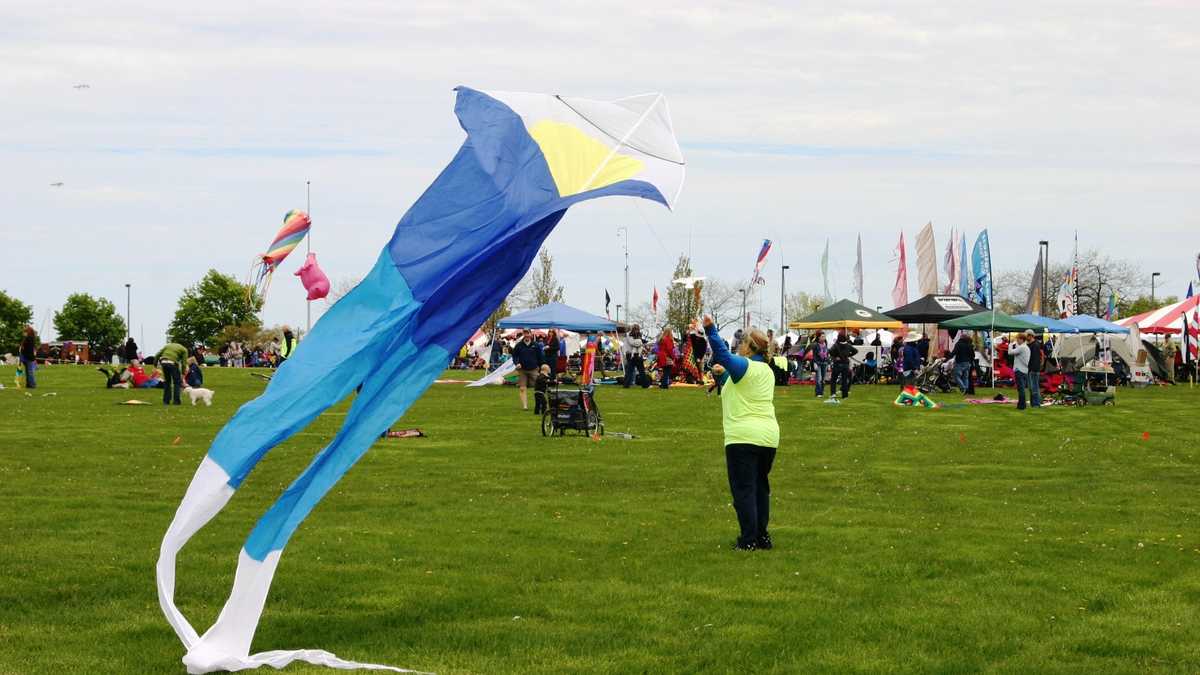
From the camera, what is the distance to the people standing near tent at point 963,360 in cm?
3788

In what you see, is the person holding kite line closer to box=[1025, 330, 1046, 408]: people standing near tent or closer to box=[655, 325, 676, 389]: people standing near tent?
box=[1025, 330, 1046, 408]: people standing near tent

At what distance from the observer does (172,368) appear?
3011 cm

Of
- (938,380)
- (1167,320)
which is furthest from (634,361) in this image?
(1167,320)

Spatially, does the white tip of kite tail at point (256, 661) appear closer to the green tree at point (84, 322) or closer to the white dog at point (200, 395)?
the white dog at point (200, 395)

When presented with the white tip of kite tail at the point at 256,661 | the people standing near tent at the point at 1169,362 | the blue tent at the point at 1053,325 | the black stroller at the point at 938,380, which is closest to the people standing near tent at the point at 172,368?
the black stroller at the point at 938,380

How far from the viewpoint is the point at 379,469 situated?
57.1 ft

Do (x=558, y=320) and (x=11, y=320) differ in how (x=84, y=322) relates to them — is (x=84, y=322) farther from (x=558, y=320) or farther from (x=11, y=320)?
(x=558, y=320)

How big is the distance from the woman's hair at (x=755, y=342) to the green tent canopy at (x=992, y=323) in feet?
96.2

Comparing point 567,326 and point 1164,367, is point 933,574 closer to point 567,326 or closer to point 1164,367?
point 567,326

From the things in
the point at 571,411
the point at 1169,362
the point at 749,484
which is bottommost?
the point at 749,484

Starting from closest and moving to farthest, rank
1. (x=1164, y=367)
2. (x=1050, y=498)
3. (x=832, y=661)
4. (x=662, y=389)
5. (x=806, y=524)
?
(x=832, y=661)
(x=806, y=524)
(x=1050, y=498)
(x=662, y=389)
(x=1164, y=367)

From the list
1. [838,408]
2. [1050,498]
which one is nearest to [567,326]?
[838,408]

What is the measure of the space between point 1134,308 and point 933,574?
97.1m

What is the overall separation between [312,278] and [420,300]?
2975 cm
